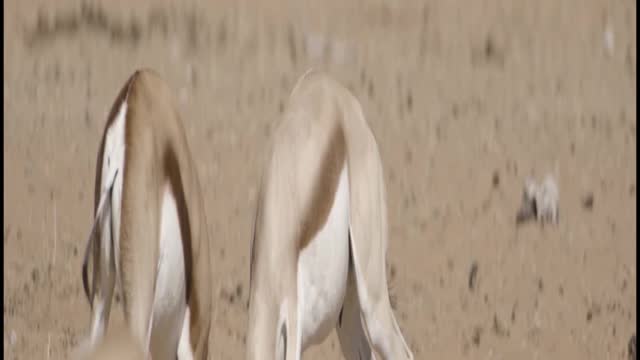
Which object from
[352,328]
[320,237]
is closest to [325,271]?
[320,237]

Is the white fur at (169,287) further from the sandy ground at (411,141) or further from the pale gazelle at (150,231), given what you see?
the sandy ground at (411,141)

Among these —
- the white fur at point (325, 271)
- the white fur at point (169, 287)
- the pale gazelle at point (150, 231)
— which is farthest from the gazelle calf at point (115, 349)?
the white fur at point (325, 271)

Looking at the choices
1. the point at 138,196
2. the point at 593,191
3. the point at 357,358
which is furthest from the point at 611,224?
the point at 138,196

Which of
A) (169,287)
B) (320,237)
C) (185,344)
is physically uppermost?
(320,237)

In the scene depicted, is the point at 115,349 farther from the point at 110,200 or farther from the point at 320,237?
the point at 320,237

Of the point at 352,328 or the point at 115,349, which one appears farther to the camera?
the point at 352,328

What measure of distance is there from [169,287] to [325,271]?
292mm

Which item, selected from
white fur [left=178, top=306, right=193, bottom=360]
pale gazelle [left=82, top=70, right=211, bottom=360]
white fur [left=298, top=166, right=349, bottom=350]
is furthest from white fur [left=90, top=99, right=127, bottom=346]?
white fur [left=298, top=166, right=349, bottom=350]

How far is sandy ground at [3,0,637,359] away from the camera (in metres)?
3.87

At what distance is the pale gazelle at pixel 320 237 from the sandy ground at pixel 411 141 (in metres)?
1.27

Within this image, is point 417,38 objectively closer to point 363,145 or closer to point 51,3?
point 51,3

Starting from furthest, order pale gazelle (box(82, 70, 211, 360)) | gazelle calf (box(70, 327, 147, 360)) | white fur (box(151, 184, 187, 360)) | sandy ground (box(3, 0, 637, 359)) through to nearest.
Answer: sandy ground (box(3, 0, 637, 359)) < white fur (box(151, 184, 187, 360)) < pale gazelle (box(82, 70, 211, 360)) < gazelle calf (box(70, 327, 147, 360))

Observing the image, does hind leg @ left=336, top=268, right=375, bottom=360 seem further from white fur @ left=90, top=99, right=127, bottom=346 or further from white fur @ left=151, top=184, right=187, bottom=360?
white fur @ left=90, top=99, right=127, bottom=346

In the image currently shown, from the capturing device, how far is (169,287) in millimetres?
2389
